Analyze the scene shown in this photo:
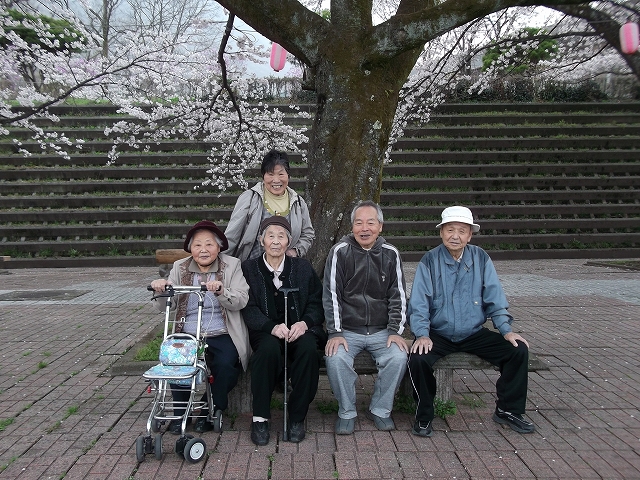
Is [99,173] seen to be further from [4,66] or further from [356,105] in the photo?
[356,105]

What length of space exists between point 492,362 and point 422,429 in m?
0.68

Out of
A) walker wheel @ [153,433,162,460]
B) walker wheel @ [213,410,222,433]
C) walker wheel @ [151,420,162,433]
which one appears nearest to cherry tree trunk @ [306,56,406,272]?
walker wheel @ [213,410,222,433]

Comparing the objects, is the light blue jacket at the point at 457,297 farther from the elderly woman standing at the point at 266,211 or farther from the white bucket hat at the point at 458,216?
the elderly woman standing at the point at 266,211

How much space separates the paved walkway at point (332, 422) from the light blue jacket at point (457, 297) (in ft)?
2.31

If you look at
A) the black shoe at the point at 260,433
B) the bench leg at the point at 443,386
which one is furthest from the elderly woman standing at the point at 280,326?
the bench leg at the point at 443,386

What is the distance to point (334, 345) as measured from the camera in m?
3.71

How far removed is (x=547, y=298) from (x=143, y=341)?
6302mm

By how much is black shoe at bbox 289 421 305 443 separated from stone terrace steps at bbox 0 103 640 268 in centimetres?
992

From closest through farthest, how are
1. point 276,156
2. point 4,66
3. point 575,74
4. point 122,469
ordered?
point 122,469 → point 276,156 → point 4,66 → point 575,74

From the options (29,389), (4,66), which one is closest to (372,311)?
(29,389)

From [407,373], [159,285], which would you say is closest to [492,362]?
[407,373]

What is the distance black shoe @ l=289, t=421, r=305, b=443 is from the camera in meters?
3.55

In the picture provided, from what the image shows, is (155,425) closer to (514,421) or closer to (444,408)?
(444,408)

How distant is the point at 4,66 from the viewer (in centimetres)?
1044
